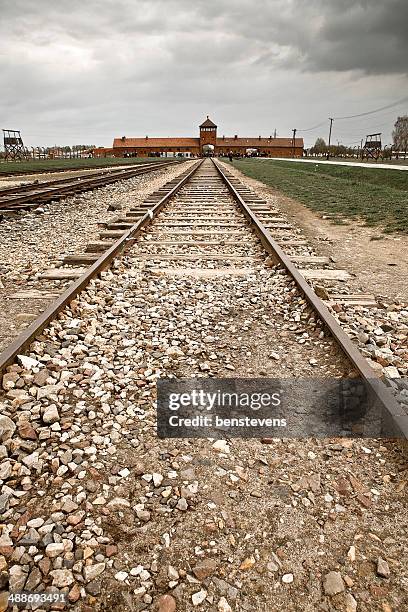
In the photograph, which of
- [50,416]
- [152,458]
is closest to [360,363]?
[152,458]

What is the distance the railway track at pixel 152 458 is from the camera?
1.74m

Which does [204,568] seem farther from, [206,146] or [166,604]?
[206,146]

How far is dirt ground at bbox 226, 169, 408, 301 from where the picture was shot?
208 inches

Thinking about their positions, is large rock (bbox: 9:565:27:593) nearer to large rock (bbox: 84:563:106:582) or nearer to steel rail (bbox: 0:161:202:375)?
large rock (bbox: 84:563:106:582)

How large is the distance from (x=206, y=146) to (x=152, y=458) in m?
121

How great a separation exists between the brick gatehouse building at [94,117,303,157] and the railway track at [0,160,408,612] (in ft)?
380

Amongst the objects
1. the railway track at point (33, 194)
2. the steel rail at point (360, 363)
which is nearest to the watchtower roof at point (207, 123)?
the railway track at point (33, 194)

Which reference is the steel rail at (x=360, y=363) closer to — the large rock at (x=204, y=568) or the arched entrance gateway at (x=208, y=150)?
the large rock at (x=204, y=568)

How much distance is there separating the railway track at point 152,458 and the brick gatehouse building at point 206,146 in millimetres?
115837

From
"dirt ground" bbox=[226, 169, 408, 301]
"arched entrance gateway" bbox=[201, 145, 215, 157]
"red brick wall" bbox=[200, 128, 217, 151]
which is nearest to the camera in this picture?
"dirt ground" bbox=[226, 169, 408, 301]

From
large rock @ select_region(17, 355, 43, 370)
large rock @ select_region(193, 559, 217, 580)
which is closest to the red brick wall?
large rock @ select_region(17, 355, 43, 370)

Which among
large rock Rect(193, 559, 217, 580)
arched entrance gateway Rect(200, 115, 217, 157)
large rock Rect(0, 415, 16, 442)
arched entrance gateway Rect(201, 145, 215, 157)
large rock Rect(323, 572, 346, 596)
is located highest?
arched entrance gateway Rect(200, 115, 217, 157)

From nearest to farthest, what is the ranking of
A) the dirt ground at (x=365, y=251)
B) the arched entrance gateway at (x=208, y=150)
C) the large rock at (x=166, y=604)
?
the large rock at (x=166, y=604) < the dirt ground at (x=365, y=251) < the arched entrance gateway at (x=208, y=150)

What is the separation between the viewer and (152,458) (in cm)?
233
